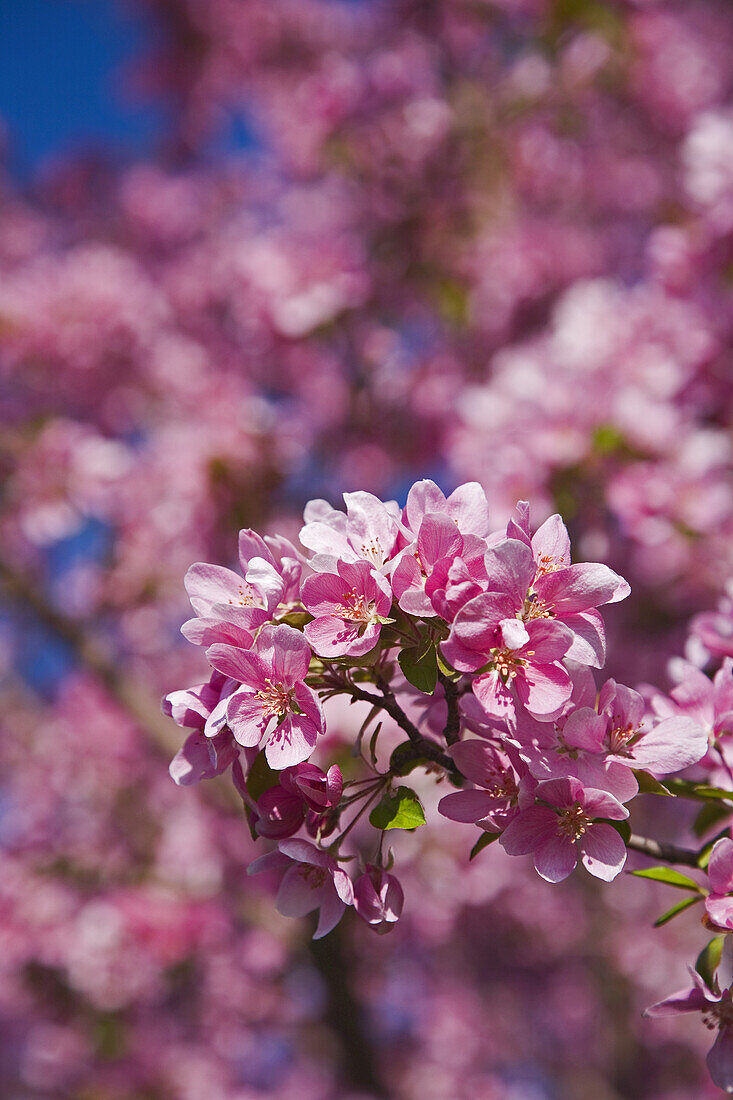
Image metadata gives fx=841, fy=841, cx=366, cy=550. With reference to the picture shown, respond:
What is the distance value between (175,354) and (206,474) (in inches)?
52.8

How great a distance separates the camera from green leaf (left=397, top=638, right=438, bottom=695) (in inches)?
37.0

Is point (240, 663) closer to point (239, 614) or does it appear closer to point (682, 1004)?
point (239, 614)

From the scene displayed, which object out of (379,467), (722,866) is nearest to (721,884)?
(722,866)

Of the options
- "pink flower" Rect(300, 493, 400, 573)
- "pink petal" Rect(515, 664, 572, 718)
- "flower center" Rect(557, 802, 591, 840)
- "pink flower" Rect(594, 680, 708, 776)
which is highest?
"pink flower" Rect(300, 493, 400, 573)

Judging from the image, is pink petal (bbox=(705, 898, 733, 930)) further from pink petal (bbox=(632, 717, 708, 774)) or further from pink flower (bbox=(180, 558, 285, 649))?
pink flower (bbox=(180, 558, 285, 649))

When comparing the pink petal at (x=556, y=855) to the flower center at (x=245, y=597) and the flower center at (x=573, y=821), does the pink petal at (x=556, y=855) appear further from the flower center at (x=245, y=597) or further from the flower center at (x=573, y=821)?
the flower center at (x=245, y=597)

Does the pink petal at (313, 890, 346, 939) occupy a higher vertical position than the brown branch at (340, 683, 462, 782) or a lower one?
lower

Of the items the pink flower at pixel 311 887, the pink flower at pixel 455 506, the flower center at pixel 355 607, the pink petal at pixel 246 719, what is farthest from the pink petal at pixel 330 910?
the pink flower at pixel 455 506

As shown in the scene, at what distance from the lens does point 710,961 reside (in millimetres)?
1021

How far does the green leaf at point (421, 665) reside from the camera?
940mm

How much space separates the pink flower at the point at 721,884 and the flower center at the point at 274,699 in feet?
1.70

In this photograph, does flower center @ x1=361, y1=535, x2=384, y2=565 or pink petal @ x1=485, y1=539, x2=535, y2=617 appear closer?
pink petal @ x1=485, y1=539, x2=535, y2=617

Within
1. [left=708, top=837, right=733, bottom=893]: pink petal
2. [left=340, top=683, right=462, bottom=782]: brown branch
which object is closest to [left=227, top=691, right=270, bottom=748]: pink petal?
[left=340, top=683, right=462, bottom=782]: brown branch

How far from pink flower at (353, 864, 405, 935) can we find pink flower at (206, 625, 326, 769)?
0.20 meters
